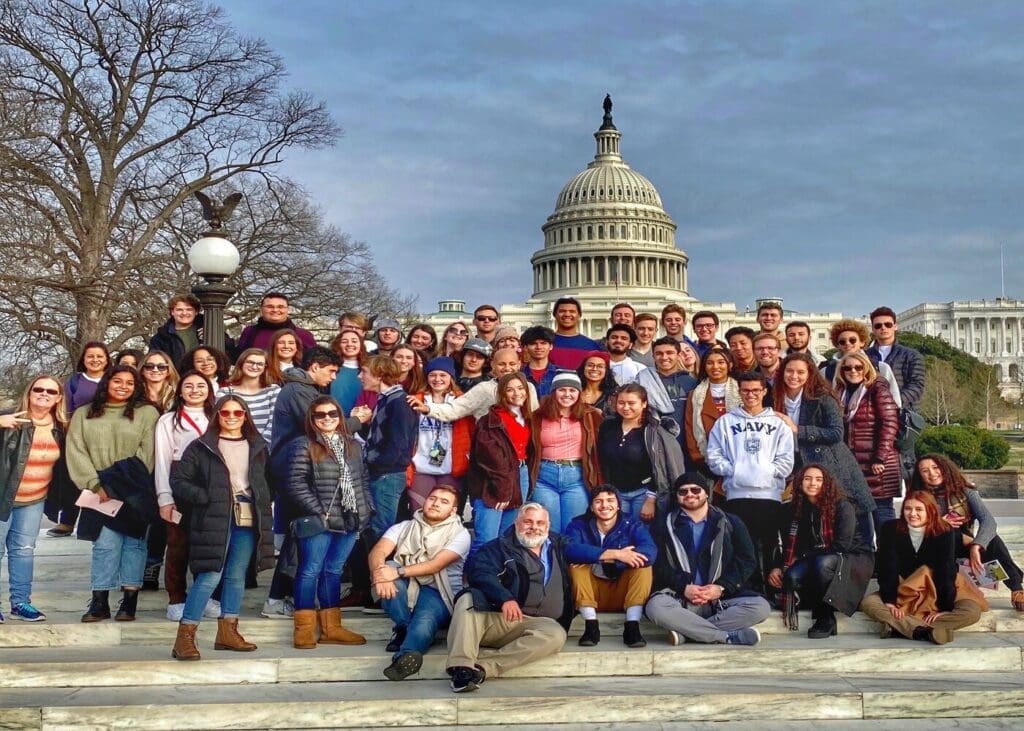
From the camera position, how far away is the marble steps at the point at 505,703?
18.4 ft

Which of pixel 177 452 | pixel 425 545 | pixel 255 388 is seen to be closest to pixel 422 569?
pixel 425 545

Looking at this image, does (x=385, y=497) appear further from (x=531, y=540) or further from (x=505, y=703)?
(x=505, y=703)

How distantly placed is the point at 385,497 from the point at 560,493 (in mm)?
1163

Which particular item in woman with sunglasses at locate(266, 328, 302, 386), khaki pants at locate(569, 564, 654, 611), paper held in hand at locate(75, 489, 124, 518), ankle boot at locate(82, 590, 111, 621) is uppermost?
woman with sunglasses at locate(266, 328, 302, 386)

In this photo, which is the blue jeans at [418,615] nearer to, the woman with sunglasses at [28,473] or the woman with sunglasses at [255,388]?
the woman with sunglasses at [255,388]

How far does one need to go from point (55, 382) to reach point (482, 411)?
2.80m

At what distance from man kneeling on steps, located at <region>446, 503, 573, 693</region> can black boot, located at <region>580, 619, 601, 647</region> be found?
5.9 inches

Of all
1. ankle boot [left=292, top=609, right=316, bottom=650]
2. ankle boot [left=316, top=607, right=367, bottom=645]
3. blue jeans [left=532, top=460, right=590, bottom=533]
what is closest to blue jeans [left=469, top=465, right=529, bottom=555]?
blue jeans [left=532, top=460, right=590, bottom=533]

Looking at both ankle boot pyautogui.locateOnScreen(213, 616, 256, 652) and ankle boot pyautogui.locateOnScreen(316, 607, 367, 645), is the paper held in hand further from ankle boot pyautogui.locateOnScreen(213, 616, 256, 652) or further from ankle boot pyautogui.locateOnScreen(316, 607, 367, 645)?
ankle boot pyautogui.locateOnScreen(316, 607, 367, 645)

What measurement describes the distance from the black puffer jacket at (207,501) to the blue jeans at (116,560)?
647mm

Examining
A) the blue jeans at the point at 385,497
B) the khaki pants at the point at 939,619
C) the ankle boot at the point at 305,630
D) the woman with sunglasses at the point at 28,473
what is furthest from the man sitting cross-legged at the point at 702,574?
the woman with sunglasses at the point at 28,473

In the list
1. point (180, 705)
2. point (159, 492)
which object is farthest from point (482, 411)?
point (180, 705)

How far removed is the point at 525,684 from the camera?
5.99 metres

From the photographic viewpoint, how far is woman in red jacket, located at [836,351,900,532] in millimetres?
7344
